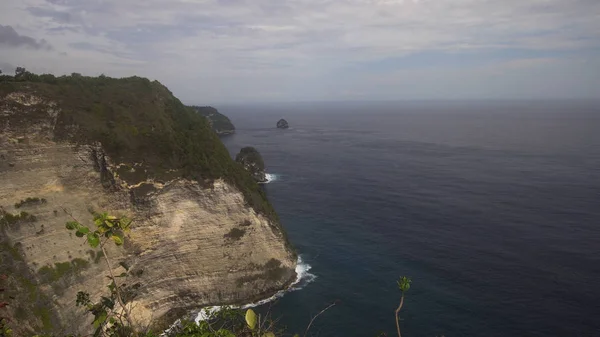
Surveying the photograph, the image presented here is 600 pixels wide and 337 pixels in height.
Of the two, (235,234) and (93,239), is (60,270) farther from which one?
A: (93,239)

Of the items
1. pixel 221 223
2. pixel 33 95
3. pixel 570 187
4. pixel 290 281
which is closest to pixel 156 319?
pixel 221 223

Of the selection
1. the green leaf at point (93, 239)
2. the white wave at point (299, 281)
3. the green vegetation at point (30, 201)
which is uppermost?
the green leaf at point (93, 239)

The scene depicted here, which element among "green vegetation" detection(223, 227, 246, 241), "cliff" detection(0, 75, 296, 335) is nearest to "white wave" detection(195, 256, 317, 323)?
"cliff" detection(0, 75, 296, 335)

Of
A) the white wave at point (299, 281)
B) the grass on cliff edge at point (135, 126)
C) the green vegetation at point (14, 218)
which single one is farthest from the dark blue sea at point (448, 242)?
the green vegetation at point (14, 218)

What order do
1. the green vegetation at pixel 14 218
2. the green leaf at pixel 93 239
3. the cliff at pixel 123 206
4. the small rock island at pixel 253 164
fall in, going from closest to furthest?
1. the green leaf at pixel 93 239
2. the green vegetation at pixel 14 218
3. the cliff at pixel 123 206
4. the small rock island at pixel 253 164

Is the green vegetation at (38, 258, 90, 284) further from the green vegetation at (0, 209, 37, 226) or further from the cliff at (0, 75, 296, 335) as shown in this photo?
the green vegetation at (0, 209, 37, 226)

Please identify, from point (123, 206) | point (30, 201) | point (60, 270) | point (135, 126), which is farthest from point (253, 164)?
point (60, 270)

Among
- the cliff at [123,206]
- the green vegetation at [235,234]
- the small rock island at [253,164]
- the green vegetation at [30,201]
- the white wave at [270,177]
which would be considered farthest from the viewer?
the white wave at [270,177]

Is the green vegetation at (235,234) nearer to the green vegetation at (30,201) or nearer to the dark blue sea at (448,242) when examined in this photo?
the dark blue sea at (448,242)
